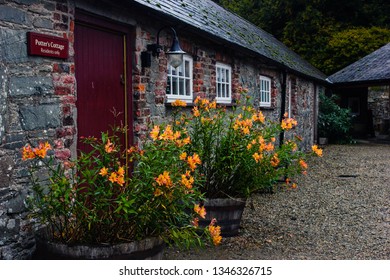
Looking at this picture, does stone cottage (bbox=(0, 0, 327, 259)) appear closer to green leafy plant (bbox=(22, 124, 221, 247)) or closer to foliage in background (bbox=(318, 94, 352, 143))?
green leafy plant (bbox=(22, 124, 221, 247))

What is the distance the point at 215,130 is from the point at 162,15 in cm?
164

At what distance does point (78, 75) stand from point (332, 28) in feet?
78.4

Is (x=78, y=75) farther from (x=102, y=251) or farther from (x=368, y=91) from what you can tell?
(x=368, y=91)

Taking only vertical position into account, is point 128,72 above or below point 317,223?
above

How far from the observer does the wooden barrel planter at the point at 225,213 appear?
16.8ft

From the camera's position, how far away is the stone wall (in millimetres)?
21875

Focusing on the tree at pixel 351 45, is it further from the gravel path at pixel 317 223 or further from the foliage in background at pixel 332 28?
the gravel path at pixel 317 223

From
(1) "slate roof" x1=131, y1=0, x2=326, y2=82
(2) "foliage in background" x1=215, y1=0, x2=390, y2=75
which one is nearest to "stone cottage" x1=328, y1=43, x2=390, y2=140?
(2) "foliage in background" x1=215, y1=0, x2=390, y2=75

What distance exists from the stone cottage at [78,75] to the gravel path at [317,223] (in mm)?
1673

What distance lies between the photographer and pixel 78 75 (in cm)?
486

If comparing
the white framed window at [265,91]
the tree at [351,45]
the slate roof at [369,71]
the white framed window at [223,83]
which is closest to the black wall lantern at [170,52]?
the white framed window at [223,83]

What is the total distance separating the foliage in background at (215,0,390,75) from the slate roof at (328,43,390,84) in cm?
300

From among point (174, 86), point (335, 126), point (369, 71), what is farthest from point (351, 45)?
point (174, 86)

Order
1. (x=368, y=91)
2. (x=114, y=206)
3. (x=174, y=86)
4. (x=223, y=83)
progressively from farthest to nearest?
(x=368, y=91) → (x=223, y=83) → (x=174, y=86) → (x=114, y=206)
